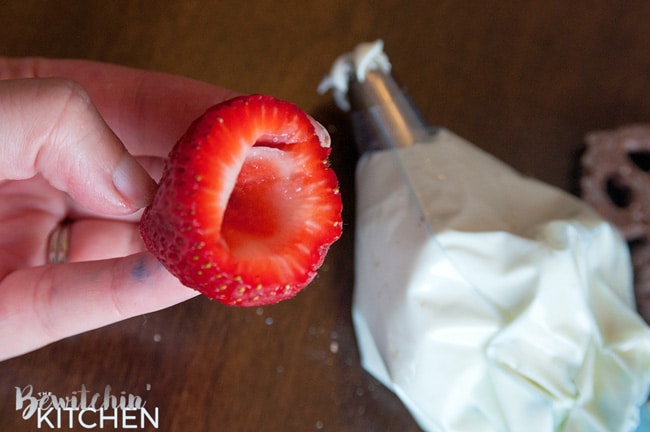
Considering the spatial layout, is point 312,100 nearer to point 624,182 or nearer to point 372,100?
point 372,100

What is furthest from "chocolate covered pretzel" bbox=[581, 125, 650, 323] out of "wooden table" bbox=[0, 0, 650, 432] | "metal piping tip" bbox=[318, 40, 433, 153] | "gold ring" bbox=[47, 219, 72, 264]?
"gold ring" bbox=[47, 219, 72, 264]

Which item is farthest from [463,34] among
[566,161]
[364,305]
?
[364,305]

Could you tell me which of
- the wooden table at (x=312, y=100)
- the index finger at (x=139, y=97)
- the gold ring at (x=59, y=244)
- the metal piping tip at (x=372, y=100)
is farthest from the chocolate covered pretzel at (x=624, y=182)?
the gold ring at (x=59, y=244)

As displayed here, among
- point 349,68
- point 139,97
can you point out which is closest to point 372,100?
point 349,68

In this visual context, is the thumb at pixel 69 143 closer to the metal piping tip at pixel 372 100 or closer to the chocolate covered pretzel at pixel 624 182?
the metal piping tip at pixel 372 100

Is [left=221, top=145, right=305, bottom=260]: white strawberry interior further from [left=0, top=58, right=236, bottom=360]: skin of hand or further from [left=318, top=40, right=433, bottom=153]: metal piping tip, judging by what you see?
[left=318, top=40, right=433, bottom=153]: metal piping tip
